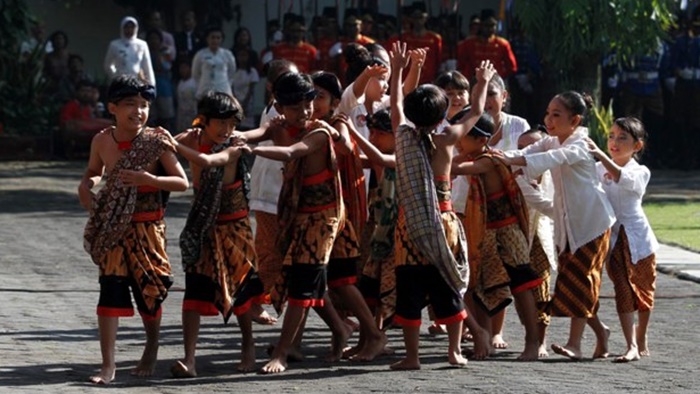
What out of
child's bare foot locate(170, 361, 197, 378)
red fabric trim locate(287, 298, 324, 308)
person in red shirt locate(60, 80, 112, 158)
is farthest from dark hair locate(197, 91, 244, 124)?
person in red shirt locate(60, 80, 112, 158)

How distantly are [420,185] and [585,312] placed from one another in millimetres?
1262

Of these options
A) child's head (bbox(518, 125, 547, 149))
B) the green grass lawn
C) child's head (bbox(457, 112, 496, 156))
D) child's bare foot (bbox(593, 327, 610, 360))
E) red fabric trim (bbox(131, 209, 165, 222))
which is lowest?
the green grass lawn

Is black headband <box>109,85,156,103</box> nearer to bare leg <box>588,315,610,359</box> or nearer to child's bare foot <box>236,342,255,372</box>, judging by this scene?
child's bare foot <box>236,342,255,372</box>

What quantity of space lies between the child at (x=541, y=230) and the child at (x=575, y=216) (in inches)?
6.3

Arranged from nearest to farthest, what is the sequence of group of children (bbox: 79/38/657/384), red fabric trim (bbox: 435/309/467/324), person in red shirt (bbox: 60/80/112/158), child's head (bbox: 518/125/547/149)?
group of children (bbox: 79/38/657/384) < red fabric trim (bbox: 435/309/467/324) < child's head (bbox: 518/125/547/149) < person in red shirt (bbox: 60/80/112/158)

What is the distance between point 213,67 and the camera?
22.5 meters

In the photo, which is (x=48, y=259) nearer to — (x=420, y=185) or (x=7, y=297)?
(x=7, y=297)

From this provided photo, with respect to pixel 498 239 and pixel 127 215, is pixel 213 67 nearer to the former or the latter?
pixel 498 239

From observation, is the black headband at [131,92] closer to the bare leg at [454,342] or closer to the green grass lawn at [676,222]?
the bare leg at [454,342]

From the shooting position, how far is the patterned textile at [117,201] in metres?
8.59

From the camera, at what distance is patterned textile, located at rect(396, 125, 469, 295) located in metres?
9.00

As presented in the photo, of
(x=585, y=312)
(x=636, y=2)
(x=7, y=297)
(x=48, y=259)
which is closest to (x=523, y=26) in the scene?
(x=636, y=2)

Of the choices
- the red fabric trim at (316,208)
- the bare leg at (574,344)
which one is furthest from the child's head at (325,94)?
the bare leg at (574,344)

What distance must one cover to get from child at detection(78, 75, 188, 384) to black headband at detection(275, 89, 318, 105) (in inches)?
28.2
